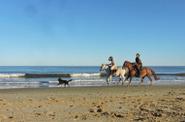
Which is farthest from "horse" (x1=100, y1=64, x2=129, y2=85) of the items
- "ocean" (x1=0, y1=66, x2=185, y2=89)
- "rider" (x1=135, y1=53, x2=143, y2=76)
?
"ocean" (x1=0, y1=66, x2=185, y2=89)

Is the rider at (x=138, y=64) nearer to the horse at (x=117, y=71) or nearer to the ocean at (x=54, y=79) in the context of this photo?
the horse at (x=117, y=71)

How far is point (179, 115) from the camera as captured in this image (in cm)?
1329

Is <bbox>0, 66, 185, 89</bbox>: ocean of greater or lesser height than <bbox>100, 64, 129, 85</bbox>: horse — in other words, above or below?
below

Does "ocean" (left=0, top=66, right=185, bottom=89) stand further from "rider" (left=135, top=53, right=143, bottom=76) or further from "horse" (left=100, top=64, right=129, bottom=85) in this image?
"rider" (left=135, top=53, right=143, bottom=76)

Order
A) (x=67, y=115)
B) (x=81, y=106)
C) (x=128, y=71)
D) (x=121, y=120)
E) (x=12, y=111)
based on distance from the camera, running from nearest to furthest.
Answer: (x=121, y=120)
(x=67, y=115)
(x=12, y=111)
(x=81, y=106)
(x=128, y=71)

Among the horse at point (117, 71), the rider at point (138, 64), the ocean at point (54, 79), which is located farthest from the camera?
the ocean at point (54, 79)

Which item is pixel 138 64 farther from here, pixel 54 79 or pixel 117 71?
pixel 54 79

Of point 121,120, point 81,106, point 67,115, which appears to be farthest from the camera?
point 81,106

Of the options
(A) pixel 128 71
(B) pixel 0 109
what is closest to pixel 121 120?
(B) pixel 0 109

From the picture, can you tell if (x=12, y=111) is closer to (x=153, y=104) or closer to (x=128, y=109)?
(x=128, y=109)

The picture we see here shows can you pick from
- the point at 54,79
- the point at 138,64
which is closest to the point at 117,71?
the point at 138,64

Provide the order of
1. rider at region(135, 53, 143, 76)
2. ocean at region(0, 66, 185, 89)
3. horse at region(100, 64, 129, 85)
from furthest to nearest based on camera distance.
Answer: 1. ocean at region(0, 66, 185, 89)
2. horse at region(100, 64, 129, 85)
3. rider at region(135, 53, 143, 76)

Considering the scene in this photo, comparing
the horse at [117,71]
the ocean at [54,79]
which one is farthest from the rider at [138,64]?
the ocean at [54,79]

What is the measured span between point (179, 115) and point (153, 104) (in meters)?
2.95
